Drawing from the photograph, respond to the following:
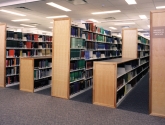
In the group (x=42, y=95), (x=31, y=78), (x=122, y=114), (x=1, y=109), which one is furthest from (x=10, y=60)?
(x=122, y=114)

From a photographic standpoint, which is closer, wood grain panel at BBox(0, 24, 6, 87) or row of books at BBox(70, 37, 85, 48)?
row of books at BBox(70, 37, 85, 48)

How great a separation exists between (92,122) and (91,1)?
17.9ft

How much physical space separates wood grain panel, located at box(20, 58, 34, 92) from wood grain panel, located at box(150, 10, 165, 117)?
12.1 ft

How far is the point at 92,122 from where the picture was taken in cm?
336

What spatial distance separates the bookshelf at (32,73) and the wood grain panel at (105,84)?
224 centimetres

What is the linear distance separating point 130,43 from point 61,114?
4.68 meters

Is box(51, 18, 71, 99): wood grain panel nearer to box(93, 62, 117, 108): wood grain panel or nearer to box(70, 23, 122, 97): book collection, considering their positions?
box(70, 23, 122, 97): book collection

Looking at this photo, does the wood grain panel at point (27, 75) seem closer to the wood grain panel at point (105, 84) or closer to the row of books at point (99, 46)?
the row of books at point (99, 46)

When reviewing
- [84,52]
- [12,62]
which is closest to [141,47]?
[84,52]

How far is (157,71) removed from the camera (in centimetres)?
380

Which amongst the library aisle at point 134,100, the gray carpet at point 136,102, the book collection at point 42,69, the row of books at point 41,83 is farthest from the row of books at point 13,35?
the gray carpet at point 136,102

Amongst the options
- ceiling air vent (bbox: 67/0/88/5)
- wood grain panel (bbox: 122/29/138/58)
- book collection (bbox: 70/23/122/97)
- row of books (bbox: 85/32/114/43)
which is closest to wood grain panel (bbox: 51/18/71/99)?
book collection (bbox: 70/23/122/97)

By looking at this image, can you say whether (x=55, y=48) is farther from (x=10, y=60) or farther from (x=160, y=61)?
(x=160, y=61)

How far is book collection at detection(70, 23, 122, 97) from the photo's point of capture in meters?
5.15
